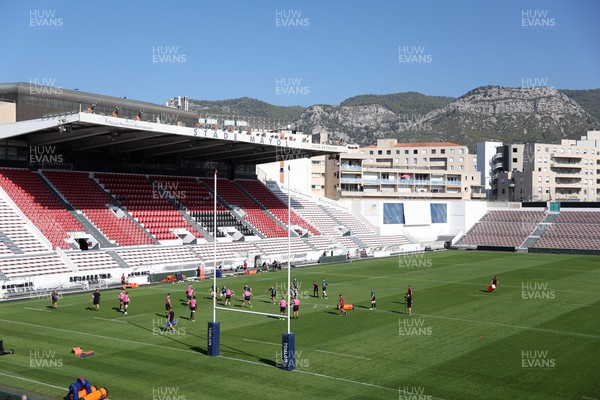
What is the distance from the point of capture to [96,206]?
188 feet

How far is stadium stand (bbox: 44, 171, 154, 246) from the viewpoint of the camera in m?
54.7

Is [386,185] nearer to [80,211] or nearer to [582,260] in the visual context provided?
[582,260]

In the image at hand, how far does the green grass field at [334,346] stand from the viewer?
21.8 metres

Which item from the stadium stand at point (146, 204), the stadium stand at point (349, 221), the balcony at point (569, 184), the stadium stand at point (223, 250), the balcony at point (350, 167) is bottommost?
the stadium stand at point (223, 250)

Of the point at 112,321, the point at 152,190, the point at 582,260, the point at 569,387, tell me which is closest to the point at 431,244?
the point at 582,260

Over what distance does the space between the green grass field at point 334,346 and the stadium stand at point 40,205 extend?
366 inches

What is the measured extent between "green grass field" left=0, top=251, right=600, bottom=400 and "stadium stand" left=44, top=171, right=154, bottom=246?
9.93 meters

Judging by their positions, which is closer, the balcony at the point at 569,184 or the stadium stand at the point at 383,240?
the stadium stand at the point at 383,240

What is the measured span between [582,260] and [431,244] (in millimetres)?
20729

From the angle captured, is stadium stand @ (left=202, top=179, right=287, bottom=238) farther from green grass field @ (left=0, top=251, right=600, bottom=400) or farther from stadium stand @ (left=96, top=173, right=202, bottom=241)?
green grass field @ (left=0, top=251, right=600, bottom=400)

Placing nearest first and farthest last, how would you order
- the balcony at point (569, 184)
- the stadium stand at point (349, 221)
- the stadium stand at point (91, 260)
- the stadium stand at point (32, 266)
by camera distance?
the stadium stand at point (32, 266)
the stadium stand at point (91, 260)
the stadium stand at point (349, 221)
the balcony at point (569, 184)

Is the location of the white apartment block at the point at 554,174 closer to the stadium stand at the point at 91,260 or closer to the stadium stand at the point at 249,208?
the stadium stand at the point at 249,208

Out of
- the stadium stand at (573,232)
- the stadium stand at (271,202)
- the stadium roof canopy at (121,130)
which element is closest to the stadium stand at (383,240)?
the stadium stand at (271,202)

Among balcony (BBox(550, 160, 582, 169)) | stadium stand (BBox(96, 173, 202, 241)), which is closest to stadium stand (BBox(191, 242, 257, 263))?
stadium stand (BBox(96, 173, 202, 241))
